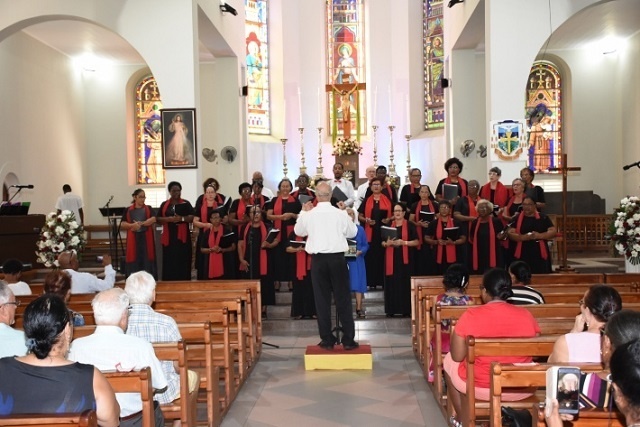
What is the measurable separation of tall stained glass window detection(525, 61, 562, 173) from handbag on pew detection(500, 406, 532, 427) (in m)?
16.5

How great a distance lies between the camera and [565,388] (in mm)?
2758

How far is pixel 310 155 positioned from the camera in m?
22.3

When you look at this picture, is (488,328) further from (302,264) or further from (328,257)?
(302,264)

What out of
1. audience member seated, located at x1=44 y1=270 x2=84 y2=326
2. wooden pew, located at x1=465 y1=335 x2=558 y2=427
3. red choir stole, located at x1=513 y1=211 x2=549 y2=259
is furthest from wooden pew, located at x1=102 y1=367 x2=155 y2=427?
red choir stole, located at x1=513 y1=211 x2=549 y2=259

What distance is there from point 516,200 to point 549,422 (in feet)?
27.5

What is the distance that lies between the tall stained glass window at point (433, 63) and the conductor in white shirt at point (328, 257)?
44.4 feet

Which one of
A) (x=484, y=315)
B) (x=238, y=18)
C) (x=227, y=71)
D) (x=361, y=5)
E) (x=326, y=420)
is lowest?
(x=326, y=420)

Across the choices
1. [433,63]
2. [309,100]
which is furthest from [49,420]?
[309,100]

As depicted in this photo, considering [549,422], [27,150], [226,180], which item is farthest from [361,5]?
[549,422]

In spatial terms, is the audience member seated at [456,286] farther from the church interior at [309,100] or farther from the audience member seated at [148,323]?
the audience member seated at [148,323]

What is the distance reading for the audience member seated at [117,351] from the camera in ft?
13.9

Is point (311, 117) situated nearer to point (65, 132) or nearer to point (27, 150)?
point (65, 132)

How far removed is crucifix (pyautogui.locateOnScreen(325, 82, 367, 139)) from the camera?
2212 centimetres

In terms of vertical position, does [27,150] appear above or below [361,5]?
below
